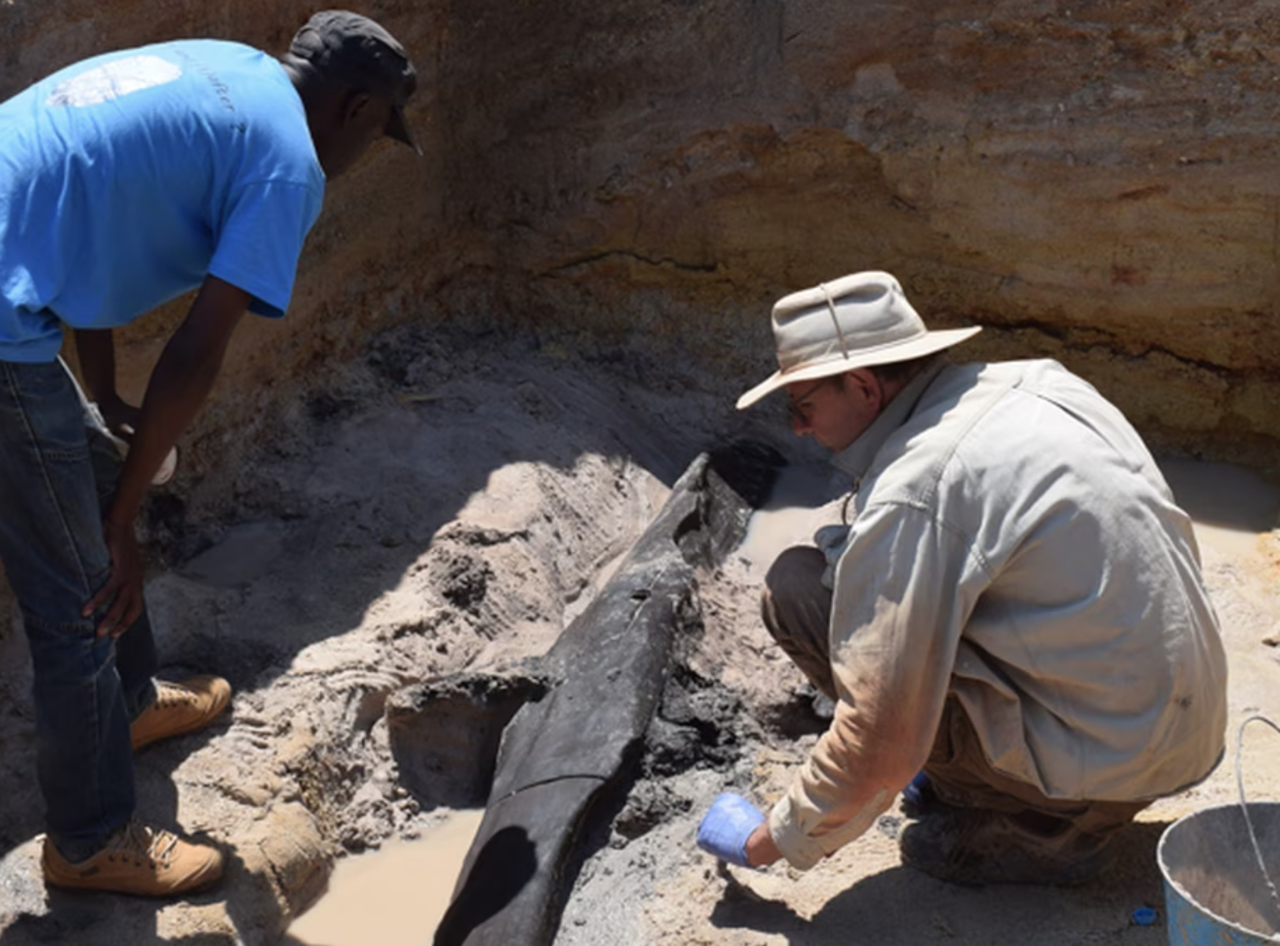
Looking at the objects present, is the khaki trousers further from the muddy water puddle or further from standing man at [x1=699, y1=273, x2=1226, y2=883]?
the muddy water puddle

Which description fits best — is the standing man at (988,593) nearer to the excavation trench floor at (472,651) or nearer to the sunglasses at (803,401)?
the sunglasses at (803,401)

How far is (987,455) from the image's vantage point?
107 inches

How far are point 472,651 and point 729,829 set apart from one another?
1.53 metres

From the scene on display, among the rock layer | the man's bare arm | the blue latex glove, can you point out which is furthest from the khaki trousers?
the rock layer

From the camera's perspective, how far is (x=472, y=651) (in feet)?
14.7

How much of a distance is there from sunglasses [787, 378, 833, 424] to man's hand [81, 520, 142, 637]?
1.35 metres

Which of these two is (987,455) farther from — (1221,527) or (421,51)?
(421,51)

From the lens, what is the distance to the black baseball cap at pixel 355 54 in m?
3.09

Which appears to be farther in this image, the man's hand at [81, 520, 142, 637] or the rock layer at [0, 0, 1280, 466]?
the rock layer at [0, 0, 1280, 466]

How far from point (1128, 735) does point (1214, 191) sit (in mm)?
3181

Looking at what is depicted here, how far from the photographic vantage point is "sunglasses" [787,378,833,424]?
293 cm

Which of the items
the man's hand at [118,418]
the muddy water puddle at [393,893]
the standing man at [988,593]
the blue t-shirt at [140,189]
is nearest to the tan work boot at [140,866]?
the muddy water puddle at [393,893]

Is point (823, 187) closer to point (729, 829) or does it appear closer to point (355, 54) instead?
point (355, 54)

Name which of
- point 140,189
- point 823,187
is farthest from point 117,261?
point 823,187
